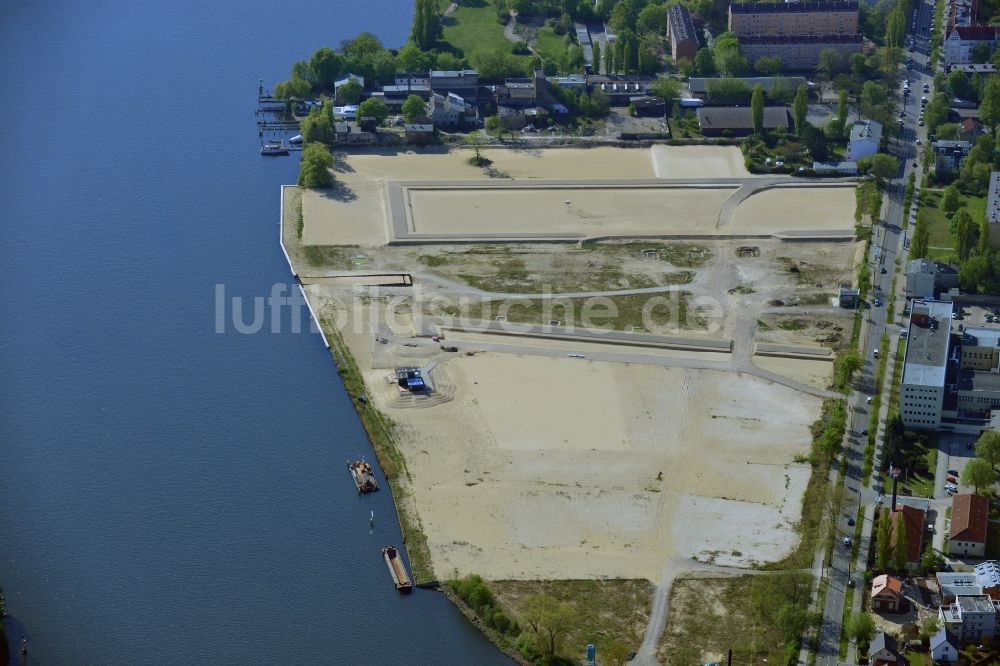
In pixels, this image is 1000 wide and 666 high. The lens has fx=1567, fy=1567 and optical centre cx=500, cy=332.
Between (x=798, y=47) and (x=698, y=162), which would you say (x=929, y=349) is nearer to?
(x=698, y=162)

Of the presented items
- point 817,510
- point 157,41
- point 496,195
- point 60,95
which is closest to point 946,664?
point 817,510

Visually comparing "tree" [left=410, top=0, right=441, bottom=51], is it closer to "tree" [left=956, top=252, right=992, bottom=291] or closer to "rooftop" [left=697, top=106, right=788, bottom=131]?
"rooftop" [left=697, top=106, right=788, bottom=131]

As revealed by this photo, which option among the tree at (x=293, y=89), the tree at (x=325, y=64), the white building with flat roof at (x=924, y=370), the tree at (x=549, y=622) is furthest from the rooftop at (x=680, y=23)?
the tree at (x=549, y=622)

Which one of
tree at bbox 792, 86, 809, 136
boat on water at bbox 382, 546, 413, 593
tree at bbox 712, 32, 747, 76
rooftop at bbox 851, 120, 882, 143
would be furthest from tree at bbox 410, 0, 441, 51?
boat on water at bbox 382, 546, 413, 593

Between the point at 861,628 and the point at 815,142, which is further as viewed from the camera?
the point at 815,142

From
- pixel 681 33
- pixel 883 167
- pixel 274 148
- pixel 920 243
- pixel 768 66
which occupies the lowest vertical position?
pixel 920 243

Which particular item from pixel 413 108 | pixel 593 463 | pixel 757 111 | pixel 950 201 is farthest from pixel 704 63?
pixel 593 463

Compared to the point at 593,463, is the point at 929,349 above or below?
above

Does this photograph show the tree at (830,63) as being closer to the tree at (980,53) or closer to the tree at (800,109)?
the tree at (980,53)
